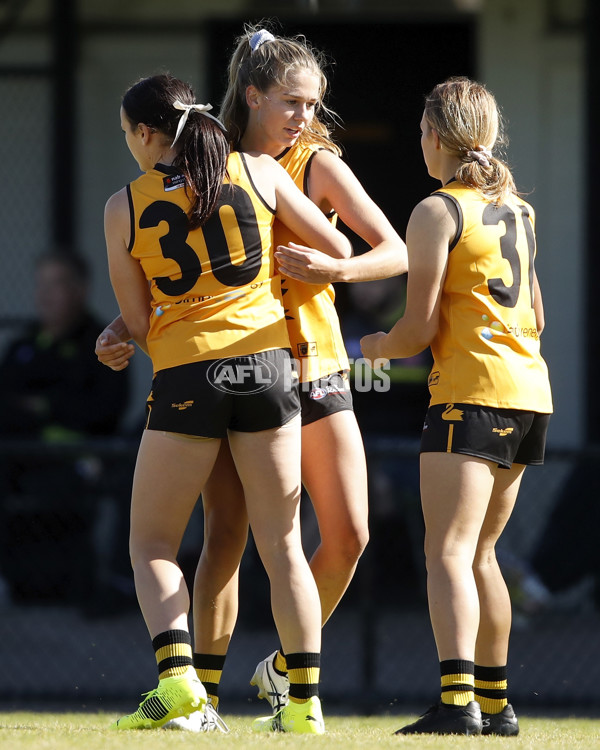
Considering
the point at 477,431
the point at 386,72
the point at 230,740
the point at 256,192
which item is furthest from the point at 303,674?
the point at 386,72

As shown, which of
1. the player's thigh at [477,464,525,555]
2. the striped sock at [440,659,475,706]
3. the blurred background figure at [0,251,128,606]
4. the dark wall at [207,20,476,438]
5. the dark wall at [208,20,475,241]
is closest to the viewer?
the striped sock at [440,659,475,706]

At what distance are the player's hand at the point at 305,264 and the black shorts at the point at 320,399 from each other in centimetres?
35

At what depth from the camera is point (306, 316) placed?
11.4 ft

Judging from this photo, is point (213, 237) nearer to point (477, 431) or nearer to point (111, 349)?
point (111, 349)

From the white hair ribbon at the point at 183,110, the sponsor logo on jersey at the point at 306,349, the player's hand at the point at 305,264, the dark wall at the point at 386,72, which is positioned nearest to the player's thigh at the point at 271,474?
the sponsor logo on jersey at the point at 306,349

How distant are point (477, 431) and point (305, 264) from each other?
67cm

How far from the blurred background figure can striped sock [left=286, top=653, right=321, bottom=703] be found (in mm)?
2742

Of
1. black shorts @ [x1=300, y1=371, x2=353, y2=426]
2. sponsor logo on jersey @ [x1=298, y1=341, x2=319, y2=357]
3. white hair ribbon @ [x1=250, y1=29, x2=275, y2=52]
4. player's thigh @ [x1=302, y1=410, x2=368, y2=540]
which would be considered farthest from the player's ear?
player's thigh @ [x1=302, y1=410, x2=368, y2=540]

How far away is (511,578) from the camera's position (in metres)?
6.05

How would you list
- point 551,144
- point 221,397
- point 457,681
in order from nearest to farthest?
→ point 221,397, point 457,681, point 551,144

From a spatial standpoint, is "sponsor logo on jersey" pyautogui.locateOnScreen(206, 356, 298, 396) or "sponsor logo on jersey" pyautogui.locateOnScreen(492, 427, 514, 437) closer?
"sponsor logo on jersey" pyautogui.locateOnScreen(206, 356, 298, 396)

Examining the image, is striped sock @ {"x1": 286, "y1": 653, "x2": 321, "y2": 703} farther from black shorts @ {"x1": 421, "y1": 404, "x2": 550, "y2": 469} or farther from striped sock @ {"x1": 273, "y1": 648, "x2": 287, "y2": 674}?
black shorts @ {"x1": 421, "y1": 404, "x2": 550, "y2": 469}

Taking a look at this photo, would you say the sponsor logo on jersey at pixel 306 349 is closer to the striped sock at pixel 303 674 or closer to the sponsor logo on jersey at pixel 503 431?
the sponsor logo on jersey at pixel 503 431

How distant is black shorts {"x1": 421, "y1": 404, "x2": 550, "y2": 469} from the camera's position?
3.32m
